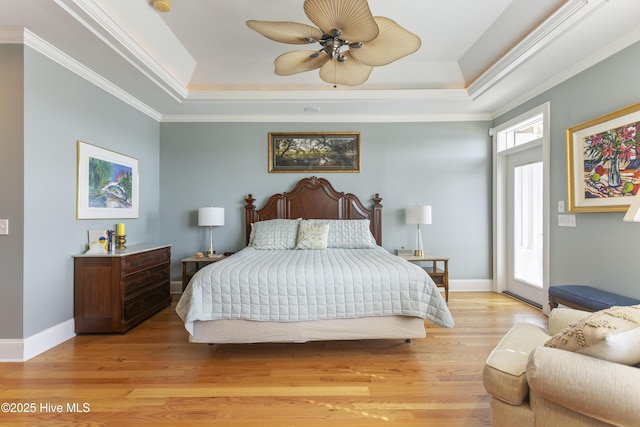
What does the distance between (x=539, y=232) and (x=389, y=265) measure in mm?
2401

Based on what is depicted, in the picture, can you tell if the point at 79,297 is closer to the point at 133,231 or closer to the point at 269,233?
the point at 133,231

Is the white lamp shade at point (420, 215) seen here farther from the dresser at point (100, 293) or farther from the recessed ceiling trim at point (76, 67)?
the recessed ceiling trim at point (76, 67)

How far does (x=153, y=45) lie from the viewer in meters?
3.02

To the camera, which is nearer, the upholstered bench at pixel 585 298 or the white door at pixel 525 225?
the upholstered bench at pixel 585 298

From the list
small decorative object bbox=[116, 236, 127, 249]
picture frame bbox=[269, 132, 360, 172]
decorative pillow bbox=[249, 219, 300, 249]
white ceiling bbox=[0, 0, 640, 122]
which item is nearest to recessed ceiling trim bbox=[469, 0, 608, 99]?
white ceiling bbox=[0, 0, 640, 122]

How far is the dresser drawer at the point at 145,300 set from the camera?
10.1 ft

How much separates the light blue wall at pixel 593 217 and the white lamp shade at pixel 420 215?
1.35 meters

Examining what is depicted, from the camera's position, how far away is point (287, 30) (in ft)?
7.11

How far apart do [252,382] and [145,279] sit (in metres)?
1.98

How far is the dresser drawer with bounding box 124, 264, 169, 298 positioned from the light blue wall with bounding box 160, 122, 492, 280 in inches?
29.4

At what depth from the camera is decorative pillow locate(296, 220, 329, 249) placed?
3797 millimetres

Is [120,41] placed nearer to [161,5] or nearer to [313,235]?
[161,5]

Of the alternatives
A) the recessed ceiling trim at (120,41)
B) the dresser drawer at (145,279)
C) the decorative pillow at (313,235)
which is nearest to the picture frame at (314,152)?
the decorative pillow at (313,235)

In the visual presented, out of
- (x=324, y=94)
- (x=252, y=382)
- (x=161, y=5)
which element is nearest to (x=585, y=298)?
(x=252, y=382)
